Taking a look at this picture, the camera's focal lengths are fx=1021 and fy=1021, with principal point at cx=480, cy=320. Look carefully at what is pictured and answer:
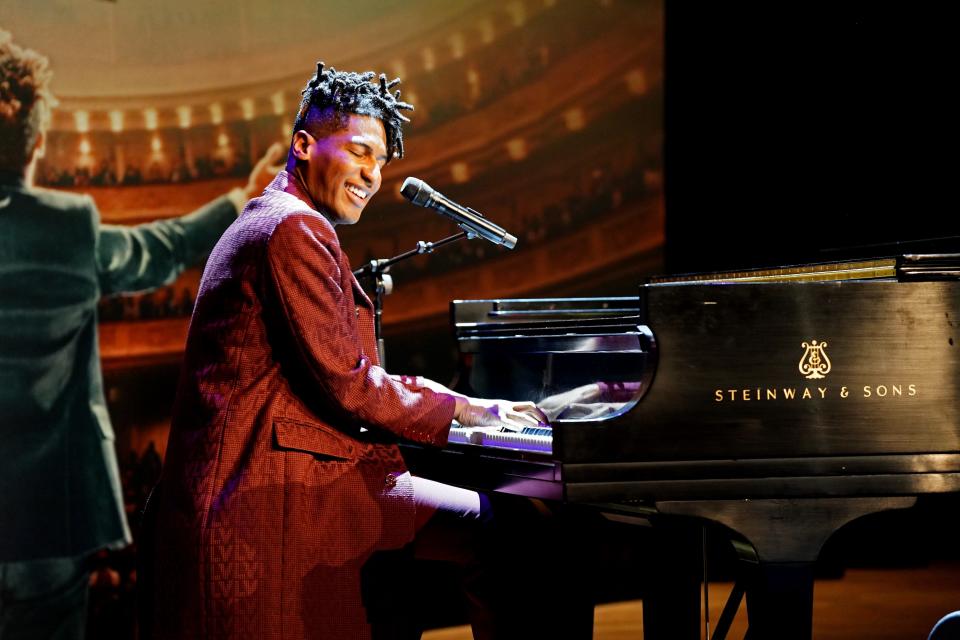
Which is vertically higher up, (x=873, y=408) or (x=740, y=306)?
(x=740, y=306)

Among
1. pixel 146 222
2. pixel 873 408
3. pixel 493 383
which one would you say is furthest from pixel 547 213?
pixel 873 408

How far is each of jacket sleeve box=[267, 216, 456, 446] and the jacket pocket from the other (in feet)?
0.16

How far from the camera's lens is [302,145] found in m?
2.24

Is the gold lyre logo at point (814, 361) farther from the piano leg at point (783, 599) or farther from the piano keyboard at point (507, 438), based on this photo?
the piano keyboard at point (507, 438)

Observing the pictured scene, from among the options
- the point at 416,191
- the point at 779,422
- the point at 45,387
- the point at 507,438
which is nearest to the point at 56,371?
the point at 45,387

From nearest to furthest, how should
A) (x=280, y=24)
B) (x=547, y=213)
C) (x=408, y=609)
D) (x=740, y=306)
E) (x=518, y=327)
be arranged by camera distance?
(x=740, y=306), (x=408, y=609), (x=518, y=327), (x=280, y=24), (x=547, y=213)

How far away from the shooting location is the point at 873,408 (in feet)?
6.25

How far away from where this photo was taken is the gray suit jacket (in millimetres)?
3961

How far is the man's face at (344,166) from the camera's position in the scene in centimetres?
222

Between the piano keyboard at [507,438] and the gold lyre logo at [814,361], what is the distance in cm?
49

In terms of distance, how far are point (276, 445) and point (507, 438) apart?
1.50 feet

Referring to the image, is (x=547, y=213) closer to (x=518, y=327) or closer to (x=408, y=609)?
(x=518, y=327)

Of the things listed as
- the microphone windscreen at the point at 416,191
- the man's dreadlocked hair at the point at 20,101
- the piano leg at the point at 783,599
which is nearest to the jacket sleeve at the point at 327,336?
the microphone windscreen at the point at 416,191

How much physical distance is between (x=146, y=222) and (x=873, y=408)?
10.4 ft
